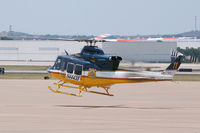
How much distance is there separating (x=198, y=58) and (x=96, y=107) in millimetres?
100350

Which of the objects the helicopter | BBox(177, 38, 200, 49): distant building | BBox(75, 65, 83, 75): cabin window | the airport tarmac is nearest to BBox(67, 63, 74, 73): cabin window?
the helicopter

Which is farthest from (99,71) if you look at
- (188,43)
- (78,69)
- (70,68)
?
(188,43)

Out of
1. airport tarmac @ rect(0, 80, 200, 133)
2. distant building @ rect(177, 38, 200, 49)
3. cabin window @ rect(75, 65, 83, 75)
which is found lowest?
airport tarmac @ rect(0, 80, 200, 133)

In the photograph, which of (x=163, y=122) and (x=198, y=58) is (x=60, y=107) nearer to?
(x=163, y=122)

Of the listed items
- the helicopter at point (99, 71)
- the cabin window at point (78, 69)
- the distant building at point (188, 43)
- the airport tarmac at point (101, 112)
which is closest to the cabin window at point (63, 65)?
the helicopter at point (99, 71)

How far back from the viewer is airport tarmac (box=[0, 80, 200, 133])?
1677cm

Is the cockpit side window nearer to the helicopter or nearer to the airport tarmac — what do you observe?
the helicopter

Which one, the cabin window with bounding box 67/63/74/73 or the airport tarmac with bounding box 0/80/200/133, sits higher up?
the cabin window with bounding box 67/63/74/73

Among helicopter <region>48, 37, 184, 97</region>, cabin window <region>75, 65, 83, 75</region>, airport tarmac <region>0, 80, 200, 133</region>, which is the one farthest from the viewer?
cabin window <region>75, 65, 83, 75</region>

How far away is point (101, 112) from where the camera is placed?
20.7m

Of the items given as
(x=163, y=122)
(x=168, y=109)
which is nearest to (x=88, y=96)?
(x=168, y=109)

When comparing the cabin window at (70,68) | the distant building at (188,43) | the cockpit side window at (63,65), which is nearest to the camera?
the cabin window at (70,68)

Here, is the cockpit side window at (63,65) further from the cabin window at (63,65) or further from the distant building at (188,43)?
the distant building at (188,43)

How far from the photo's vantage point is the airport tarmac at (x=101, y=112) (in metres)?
16.8
